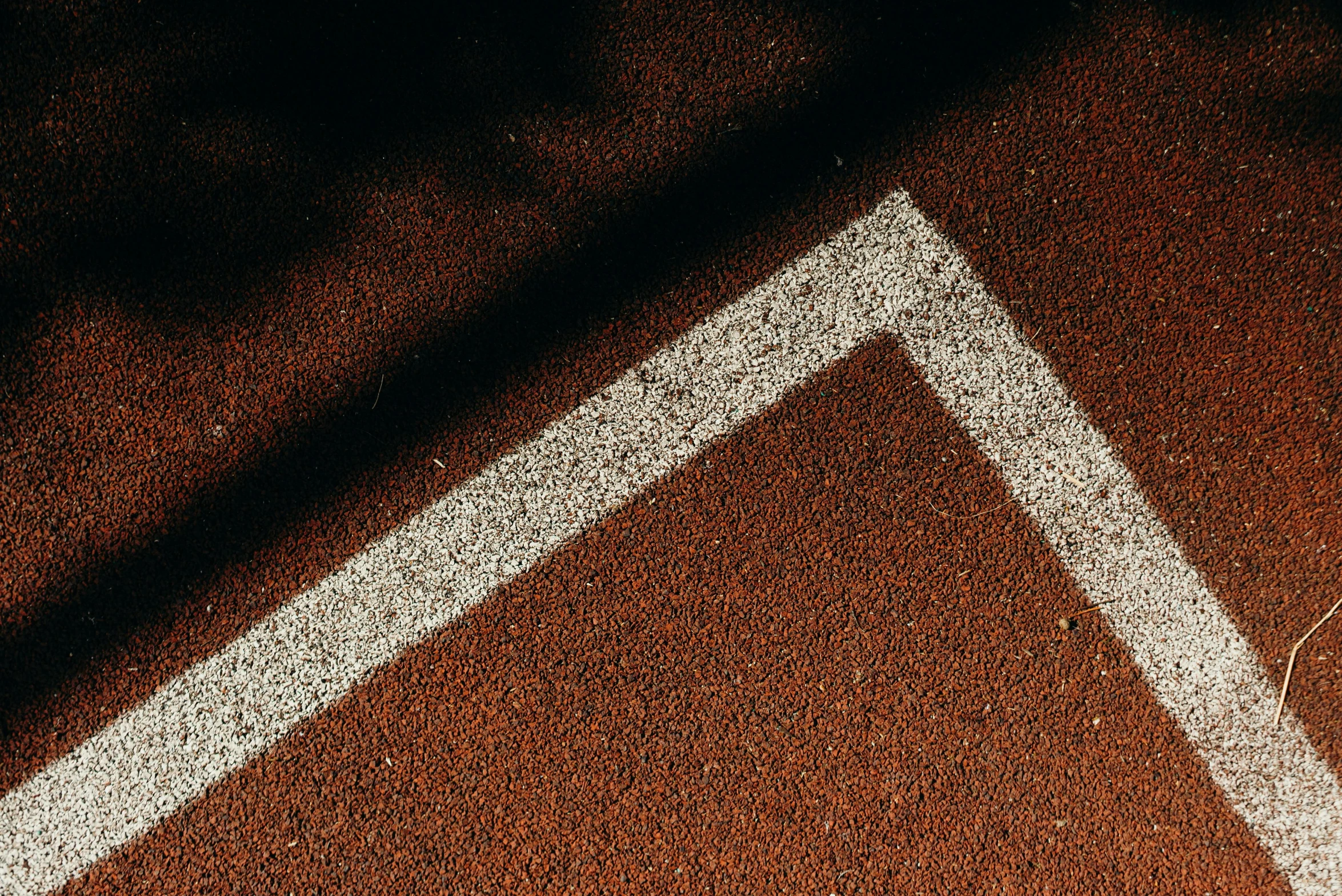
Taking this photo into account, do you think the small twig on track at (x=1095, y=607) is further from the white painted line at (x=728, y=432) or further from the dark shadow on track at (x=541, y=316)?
the dark shadow on track at (x=541, y=316)

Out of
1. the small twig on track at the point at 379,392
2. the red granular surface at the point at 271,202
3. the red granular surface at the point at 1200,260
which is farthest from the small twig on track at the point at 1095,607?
the small twig on track at the point at 379,392

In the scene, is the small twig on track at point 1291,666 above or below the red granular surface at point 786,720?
below

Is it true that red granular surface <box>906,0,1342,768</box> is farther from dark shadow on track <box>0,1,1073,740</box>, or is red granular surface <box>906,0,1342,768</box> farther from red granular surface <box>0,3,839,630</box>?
red granular surface <box>0,3,839,630</box>

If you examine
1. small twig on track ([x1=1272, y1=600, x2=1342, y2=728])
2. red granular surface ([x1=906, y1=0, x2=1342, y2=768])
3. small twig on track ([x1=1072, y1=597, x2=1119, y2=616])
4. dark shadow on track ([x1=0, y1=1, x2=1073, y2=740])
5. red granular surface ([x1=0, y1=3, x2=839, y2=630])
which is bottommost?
small twig on track ([x1=1272, y1=600, x2=1342, y2=728])

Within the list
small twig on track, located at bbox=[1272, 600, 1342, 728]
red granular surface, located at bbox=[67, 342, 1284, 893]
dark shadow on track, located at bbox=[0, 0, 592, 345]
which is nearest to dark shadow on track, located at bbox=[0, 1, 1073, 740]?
dark shadow on track, located at bbox=[0, 0, 592, 345]

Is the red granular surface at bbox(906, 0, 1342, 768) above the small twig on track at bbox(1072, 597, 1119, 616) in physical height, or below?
above

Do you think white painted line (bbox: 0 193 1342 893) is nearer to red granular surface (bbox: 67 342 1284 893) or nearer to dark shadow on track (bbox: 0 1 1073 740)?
red granular surface (bbox: 67 342 1284 893)

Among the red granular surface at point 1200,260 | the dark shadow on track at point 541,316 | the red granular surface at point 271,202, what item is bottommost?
the red granular surface at point 1200,260
